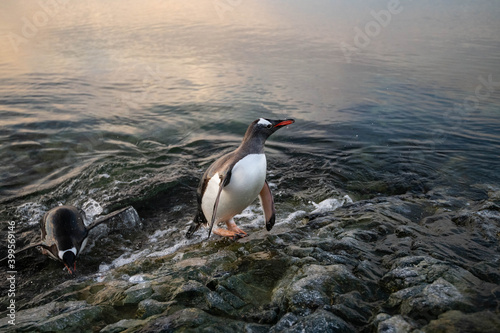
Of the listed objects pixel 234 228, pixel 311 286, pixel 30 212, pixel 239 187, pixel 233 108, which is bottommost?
pixel 234 228

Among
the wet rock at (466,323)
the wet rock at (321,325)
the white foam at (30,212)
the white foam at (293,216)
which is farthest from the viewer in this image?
the white foam at (30,212)

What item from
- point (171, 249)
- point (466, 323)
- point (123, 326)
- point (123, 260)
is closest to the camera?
point (466, 323)

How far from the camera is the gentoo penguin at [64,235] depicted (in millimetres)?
4023

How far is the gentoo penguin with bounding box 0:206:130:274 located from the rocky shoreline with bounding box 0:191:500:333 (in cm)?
49

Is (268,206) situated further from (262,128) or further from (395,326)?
(395,326)

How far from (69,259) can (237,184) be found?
1670 millimetres

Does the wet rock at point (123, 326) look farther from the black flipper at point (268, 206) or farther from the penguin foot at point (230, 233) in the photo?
the black flipper at point (268, 206)

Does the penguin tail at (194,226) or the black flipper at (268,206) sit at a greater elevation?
the black flipper at (268,206)

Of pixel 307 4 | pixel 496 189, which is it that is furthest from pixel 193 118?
pixel 307 4

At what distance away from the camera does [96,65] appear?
13125mm

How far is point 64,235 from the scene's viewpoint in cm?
416

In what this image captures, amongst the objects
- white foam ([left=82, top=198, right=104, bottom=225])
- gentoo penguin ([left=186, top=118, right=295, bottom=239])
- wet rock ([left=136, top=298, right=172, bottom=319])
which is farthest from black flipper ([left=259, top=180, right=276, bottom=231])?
white foam ([left=82, top=198, right=104, bottom=225])

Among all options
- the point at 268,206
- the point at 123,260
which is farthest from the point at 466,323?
the point at 123,260

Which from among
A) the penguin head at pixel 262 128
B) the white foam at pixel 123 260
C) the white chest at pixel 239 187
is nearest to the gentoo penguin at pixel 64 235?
the white foam at pixel 123 260
